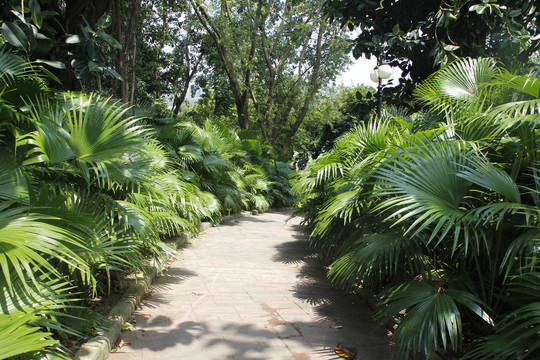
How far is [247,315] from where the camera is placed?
3.76m

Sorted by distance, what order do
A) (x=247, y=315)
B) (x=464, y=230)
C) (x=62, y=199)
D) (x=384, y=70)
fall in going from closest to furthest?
(x=464, y=230)
(x=62, y=199)
(x=247, y=315)
(x=384, y=70)

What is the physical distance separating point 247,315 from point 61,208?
1.98 m

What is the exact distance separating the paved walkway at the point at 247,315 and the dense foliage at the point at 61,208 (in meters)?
0.56

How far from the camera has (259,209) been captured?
11758mm

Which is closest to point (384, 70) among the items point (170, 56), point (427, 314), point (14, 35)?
point (14, 35)

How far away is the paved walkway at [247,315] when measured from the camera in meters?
3.07

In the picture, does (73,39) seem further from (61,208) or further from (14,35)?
(61,208)

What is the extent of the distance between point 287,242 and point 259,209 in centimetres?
433

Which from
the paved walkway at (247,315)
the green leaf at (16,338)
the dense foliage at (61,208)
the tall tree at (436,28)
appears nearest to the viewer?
the green leaf at (16,338)

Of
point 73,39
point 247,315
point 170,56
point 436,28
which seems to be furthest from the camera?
point 170,56

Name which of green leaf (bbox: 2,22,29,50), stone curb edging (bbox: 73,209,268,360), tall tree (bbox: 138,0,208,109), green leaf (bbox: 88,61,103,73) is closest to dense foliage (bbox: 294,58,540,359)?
stone curb edging (bbox: 73,209,268,360)

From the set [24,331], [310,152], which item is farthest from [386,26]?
[310,152]

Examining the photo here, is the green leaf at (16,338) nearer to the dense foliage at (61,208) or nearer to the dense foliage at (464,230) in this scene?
the dense foliage at (61,208)

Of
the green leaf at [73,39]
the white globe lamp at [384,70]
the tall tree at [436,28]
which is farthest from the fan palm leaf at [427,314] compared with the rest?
the white globe lamp at [384,70]
